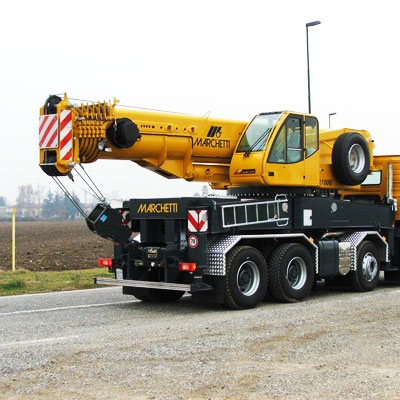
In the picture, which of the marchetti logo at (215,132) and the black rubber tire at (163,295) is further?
the marchetti logo at (215,132)

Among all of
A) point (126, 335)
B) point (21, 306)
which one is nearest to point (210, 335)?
point (126, 335)

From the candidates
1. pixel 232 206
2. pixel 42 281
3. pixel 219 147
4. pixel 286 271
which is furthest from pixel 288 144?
pixel 42 281

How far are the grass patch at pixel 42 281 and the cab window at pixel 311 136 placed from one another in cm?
544

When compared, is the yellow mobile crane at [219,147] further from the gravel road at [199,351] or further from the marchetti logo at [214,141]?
the gravel road at [199,351]

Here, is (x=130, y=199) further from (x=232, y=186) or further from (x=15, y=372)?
(x=15, y=372)

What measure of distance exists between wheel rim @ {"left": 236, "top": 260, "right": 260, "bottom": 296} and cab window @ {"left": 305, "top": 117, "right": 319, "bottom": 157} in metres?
2.59

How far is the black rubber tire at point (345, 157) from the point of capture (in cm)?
1410

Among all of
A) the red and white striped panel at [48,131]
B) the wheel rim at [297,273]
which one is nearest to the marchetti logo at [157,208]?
the red and white striped panel at [48,131]

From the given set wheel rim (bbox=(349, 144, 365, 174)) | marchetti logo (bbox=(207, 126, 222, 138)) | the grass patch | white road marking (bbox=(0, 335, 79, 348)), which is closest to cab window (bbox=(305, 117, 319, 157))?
wheel rim (bbox=(349, 144, 365, 174))

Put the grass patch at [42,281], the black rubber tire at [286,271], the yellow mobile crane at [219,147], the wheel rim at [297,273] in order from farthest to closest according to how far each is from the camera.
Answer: the grass patch at [42,281] → the wheel rim at [297,273] → the black rubber tire at [286,271] → the yellow mobile crane at [219,147]

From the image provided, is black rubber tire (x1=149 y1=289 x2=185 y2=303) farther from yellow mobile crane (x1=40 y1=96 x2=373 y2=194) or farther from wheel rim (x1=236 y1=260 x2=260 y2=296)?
yellow mobile crane (x1=40 y1=96 x2=373 y2=194)

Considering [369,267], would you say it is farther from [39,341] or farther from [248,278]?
[39,341]

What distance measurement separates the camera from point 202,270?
38.2 ft

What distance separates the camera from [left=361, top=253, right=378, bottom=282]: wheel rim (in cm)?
1446
